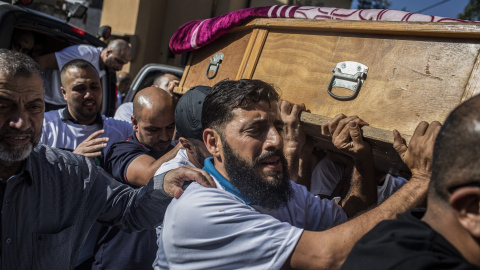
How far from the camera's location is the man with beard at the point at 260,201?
5.35 feet

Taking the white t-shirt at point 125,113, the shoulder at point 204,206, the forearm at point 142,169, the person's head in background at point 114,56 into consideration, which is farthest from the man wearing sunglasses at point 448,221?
the person's head in background at point 114,56

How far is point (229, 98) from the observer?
2033 millimetres

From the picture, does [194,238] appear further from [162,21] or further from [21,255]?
[162,21]

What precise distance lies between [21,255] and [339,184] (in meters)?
1.88

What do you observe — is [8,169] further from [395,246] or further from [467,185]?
[467,185]

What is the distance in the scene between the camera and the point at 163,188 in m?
2.11

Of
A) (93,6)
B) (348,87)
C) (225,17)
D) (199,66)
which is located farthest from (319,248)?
(93,6)

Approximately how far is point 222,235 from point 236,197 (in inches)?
8.8

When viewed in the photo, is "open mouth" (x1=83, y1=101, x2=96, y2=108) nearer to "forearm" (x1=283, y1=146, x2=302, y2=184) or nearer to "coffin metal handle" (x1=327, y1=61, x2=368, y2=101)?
"forearm" (x1=283, y1=146, x2=302, y2=184)

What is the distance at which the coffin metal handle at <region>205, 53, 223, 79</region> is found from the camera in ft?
9.60

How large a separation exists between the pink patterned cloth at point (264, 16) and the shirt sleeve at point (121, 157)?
2.39 feet

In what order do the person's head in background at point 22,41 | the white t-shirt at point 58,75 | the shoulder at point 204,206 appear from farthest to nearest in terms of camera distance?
the white t-shirt at point 58,75, the person's head in background at point 22,41, the shoulder at point 204,206

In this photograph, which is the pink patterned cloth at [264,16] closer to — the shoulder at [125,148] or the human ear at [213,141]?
the shoulder at [125,148]

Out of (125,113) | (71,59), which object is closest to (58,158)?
(125,113)
